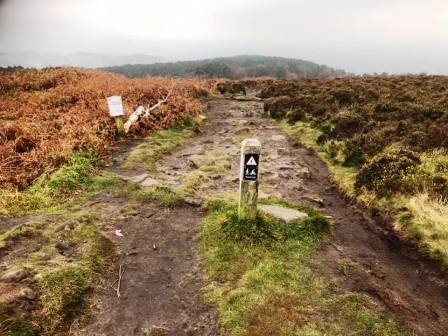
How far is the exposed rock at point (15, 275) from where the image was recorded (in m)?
4.57

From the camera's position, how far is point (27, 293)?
14.4ft

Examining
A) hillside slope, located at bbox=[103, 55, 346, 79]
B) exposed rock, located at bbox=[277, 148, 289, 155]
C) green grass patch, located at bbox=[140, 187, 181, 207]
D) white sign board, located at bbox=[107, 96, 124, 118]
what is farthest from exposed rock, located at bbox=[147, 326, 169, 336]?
hillside slope, located at bbox=[103, 55, 346, 79]

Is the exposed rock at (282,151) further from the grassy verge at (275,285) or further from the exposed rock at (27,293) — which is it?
the exposed rock at (27,293)

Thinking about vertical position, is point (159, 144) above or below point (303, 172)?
above

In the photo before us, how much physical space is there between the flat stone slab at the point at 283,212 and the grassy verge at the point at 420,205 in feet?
5.79

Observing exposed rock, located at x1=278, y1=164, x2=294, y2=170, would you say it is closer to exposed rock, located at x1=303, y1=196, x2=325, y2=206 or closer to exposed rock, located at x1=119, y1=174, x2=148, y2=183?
exposed rock, located at x1=303, y1=196, x2=325, y2=206

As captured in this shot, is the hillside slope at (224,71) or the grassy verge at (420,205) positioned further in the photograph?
the hillside slope at (224,71)

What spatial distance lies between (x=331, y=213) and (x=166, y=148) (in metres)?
6.17

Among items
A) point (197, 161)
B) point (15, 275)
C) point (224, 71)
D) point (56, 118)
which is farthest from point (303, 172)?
point (224, 71)

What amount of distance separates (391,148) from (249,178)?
18.1 ft

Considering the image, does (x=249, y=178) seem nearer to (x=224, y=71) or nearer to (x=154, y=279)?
(x=154, y=279)

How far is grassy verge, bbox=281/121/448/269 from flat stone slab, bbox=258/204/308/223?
69.5 inches

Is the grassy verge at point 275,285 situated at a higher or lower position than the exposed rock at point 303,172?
lower

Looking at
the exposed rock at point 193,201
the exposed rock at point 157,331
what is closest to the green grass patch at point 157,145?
the exposed rock at point 193,201
